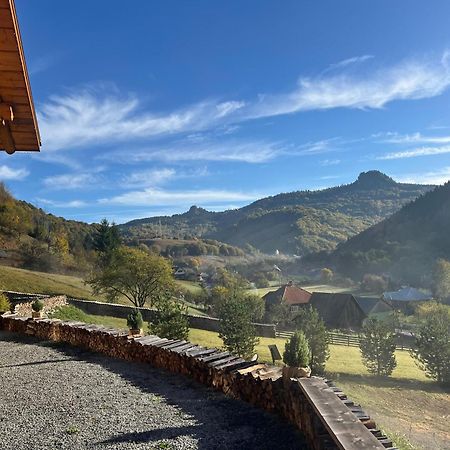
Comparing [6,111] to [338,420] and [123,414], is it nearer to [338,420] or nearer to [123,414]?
[123,414]

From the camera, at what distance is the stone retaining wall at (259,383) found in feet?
13.9

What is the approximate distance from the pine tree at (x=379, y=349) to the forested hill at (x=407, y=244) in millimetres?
78758

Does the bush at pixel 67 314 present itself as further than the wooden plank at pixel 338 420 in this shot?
Yes

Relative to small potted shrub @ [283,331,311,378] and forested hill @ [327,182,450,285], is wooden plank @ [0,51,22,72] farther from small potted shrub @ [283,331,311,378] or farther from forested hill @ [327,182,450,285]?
forested hill @ [327,182,450,285]

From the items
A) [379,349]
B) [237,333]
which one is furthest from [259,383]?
[379,349]

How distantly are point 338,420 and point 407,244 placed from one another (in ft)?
440

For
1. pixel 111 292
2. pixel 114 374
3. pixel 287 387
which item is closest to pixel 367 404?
pixel 114 374

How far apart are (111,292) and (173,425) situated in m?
37.0

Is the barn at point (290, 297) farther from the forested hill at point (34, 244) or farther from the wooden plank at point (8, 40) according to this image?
the wooden plank at point (8, 40)

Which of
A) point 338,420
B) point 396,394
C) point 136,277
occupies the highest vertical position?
point 136,277

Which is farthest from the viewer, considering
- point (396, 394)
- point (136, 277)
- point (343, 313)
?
point (343, 313)

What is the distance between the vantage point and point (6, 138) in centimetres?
768

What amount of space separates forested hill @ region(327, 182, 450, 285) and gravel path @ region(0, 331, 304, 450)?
10332 centimetres

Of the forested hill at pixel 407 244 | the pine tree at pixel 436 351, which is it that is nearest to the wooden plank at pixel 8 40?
the pine tree at pixel 436 351
